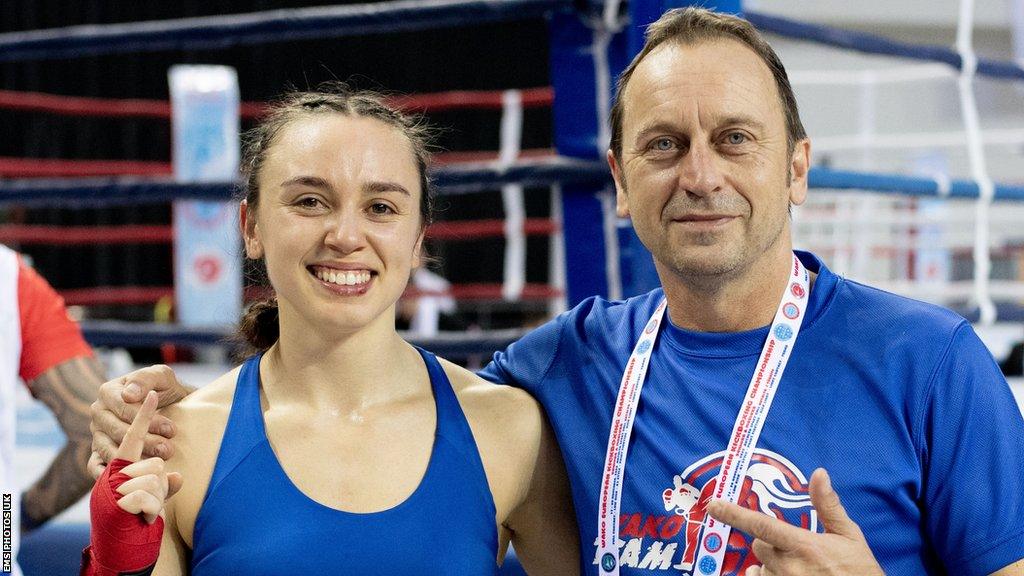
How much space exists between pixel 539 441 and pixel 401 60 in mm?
6897

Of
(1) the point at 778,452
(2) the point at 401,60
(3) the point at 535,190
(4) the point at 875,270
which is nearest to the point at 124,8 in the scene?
(2) the point at 401,60

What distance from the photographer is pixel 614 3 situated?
5.25ft

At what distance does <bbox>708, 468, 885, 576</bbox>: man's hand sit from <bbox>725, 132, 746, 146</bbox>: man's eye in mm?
404

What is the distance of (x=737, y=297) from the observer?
4.04ft

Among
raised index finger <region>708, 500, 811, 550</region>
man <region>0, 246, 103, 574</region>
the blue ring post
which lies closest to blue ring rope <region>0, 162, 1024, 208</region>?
the blue ring post

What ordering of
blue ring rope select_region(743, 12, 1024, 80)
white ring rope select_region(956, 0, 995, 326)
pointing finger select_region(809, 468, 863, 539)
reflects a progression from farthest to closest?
white ring rope select_region(956, 0, 995, 326) → blue ring rope select_region(743, 12, 1024, 80) → pointing finger select_region(809, 468, 863, 539)

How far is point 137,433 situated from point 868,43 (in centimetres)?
168

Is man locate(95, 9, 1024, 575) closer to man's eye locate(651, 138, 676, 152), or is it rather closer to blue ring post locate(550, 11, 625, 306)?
man's eye locate(651, 138, 676, 152)

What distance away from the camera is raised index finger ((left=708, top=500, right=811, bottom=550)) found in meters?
0.97

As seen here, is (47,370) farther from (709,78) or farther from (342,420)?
(709,78)

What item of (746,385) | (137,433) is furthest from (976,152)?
(137,433)

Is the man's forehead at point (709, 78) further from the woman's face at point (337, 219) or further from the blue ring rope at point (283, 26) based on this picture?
the blue ring rope at point (283, 26)

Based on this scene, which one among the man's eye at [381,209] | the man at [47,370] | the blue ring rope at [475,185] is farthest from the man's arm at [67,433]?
the man's eye at [381,209]

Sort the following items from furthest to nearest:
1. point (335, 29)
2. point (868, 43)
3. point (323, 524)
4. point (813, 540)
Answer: point (868, 43), point (335, 29), point (323, 524), point (813, 540)
